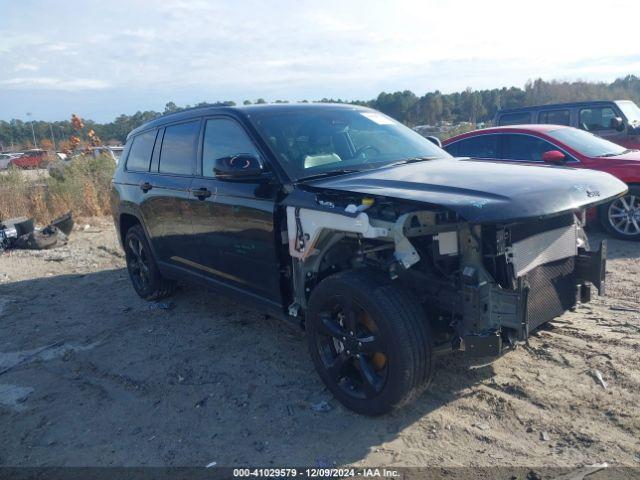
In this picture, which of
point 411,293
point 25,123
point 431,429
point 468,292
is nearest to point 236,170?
point 411,293

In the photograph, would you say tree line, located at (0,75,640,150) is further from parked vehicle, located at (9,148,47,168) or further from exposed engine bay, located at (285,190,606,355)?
exposed engine bay, located at (285,190,606,355)

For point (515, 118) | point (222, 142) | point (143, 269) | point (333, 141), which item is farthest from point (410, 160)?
point (515, 118)

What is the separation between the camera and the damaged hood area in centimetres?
282

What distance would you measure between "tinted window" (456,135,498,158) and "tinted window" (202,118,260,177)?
16.7ft

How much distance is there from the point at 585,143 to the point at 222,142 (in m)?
5.89

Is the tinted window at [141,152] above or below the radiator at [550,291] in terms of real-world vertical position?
above

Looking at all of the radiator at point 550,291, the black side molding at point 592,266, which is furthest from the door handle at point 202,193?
the black side molding at point 592,266

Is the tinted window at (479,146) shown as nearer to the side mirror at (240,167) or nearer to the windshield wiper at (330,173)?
the windshield wiper at (330,173)

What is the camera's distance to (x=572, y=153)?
7668 mm

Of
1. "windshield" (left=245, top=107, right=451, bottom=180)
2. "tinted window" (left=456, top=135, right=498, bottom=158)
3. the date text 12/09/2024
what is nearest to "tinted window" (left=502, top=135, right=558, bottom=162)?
"tinted window" (left=456, top=135, right=498, bottom=158)

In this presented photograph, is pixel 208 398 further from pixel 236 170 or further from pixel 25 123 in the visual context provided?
pixel 25 123

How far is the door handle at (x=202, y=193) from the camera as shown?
452 centimetres

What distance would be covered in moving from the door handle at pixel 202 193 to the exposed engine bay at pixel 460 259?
109 centimetres

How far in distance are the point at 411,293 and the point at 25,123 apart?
6747 cm
